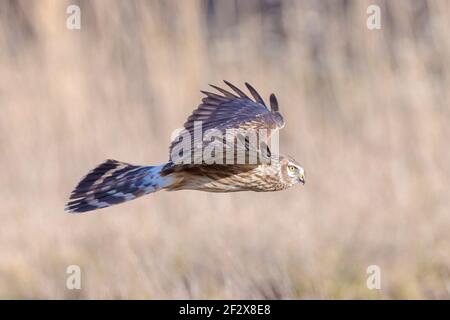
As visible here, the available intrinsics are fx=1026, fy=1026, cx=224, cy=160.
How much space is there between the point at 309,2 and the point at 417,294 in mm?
2816

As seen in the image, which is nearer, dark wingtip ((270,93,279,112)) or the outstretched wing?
the outstretched wing

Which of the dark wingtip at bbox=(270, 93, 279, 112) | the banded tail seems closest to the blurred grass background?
the dark wingtip at bbox=(270, 93, 279, 112)

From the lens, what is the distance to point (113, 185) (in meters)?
4.23

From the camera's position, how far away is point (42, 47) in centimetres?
666

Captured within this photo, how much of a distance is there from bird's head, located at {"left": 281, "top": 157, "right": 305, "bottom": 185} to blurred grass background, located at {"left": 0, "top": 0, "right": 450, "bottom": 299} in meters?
1.22

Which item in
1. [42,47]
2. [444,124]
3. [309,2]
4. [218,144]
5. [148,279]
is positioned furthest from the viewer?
[309,2]

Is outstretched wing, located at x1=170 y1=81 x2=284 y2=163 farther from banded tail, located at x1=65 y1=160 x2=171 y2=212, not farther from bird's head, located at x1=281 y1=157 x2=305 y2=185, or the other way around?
banded tail, located at x1=65 y1=160 x2=171 y2=212

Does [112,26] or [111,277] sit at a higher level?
[112,26]

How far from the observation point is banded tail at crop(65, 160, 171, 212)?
4008mm

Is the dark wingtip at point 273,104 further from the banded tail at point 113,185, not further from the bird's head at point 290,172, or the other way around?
the banded tail at point 113,185

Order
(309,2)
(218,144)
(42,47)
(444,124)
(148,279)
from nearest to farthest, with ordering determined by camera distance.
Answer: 1. (218,144)
2. (148,279)
3. (444,124)
4. (42,47)
5. (309,2)
